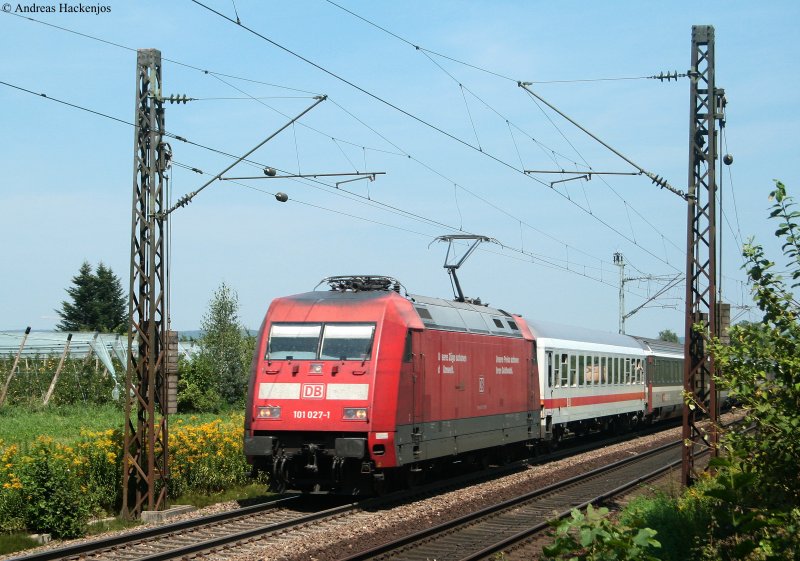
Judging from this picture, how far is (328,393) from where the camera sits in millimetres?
16047

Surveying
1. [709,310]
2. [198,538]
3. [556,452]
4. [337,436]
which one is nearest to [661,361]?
[556,452]

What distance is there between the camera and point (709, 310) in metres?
16.7

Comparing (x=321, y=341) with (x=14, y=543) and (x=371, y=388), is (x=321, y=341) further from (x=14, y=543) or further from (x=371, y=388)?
(x=14, y=543)

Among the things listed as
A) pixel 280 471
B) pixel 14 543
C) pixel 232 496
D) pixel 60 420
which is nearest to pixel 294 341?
pixel 280 471

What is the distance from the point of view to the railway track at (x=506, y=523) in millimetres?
12703

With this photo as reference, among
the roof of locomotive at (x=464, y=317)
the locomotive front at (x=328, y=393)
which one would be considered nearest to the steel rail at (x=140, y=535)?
the locomotive front at (x=328, y=393)

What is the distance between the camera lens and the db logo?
16.1 metres

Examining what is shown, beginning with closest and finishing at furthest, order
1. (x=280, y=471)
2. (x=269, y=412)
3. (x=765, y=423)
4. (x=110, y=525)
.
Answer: (x=765, y=423)
(x=110, y=525)
(x=280, y=471)
(x=269, y=412)

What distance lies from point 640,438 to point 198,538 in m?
23.2

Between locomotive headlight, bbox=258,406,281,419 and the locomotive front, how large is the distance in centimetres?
2

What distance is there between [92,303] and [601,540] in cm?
7383

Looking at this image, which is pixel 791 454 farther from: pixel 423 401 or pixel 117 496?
pixel 117 496

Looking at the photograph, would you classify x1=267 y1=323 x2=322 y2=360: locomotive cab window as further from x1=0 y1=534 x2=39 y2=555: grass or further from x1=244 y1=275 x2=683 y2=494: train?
x1=0 y1=534 x2=39 y2=555: grass

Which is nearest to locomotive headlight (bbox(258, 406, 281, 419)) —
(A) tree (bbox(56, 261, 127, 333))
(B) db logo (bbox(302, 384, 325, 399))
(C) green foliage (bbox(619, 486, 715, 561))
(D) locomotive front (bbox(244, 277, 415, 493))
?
(D) locomotive front (bbox(244, 277, 415, 493))
